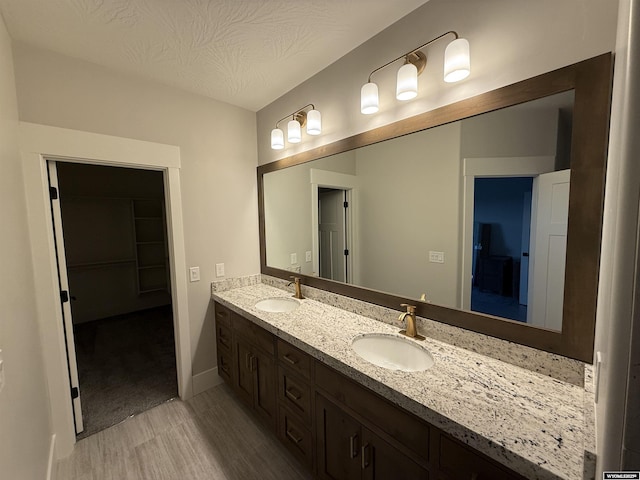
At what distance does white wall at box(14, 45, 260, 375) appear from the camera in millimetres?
1635

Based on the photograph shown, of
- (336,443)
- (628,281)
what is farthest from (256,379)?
(628,281)

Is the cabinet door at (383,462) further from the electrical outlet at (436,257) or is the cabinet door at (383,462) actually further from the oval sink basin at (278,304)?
the oval sink basin at (278,304)

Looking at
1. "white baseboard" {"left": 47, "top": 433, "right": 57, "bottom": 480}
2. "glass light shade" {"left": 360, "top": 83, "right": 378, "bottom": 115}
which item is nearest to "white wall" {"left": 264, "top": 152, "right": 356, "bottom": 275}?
"glass light shade" {"left": 360, "top": 83, "right": 378, "bottom": 115}

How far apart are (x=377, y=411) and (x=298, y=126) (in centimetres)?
191

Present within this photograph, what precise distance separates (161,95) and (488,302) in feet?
8.58

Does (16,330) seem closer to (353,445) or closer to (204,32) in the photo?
(353,445)

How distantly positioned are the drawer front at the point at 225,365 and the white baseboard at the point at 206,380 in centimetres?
6

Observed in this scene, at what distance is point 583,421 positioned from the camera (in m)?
0.80

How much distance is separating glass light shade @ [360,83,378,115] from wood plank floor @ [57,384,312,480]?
221cm

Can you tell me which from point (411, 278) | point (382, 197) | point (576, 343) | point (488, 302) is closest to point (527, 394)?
point (576, 343)

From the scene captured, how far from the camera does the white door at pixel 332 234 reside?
6.57 ft

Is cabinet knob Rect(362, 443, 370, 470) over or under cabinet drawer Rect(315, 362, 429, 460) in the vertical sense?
under

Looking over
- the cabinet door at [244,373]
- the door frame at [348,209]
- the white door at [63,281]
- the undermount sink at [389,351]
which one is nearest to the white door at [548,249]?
the undermount sink at [389,351]

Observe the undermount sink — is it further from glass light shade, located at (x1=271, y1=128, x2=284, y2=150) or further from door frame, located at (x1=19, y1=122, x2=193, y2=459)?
door frame, located at (x1=19, y1=122, x2=193, y2=459)
